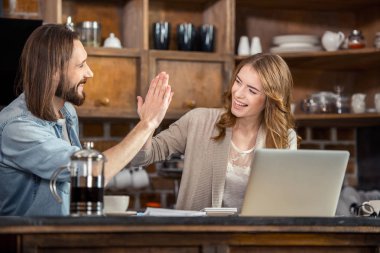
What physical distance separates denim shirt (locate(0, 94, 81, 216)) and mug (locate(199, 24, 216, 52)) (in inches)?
62.0

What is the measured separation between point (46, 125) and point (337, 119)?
6.24 feet

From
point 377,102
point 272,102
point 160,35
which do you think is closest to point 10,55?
point 160,35

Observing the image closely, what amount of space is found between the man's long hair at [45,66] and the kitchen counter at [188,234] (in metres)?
0.90

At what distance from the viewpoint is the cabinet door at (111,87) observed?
167 inches

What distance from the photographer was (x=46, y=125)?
303cm

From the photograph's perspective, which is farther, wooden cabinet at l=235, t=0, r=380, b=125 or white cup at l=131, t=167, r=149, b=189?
wooden cabinet at l=235, t=0, r=380, b=125

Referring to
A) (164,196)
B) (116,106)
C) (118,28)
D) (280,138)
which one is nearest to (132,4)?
(118,28)

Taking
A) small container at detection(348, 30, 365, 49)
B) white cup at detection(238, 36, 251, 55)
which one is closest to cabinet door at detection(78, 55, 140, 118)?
white cup at detection(238, 36, 251, 55)

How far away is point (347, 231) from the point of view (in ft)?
7.94

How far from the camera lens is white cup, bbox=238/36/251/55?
452 cm

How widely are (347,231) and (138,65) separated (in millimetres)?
2123

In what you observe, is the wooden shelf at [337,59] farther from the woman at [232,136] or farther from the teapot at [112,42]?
the woman at [232,136]

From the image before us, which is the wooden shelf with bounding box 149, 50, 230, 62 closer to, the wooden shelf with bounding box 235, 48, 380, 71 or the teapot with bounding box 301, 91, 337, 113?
the wooden shelf with bounding box 235, 48, 380, 71

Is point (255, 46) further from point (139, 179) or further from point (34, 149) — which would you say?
point (34, 149)
